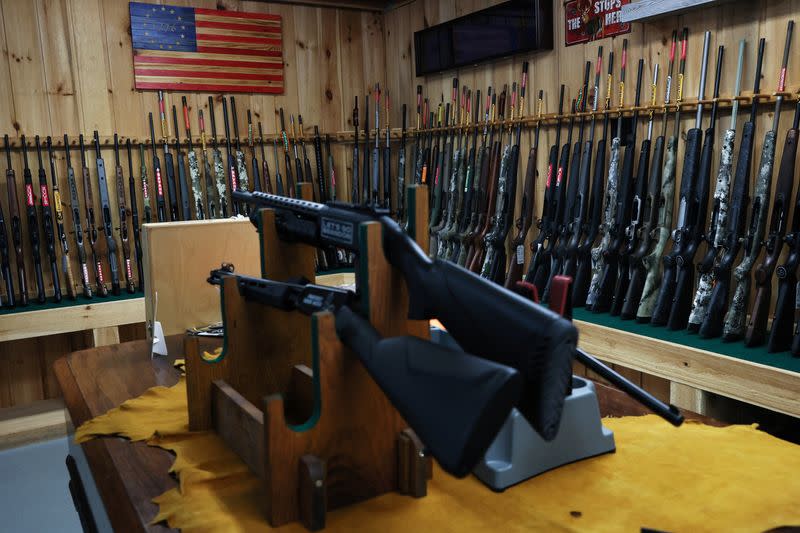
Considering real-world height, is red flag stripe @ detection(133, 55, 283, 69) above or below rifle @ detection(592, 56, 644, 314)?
above

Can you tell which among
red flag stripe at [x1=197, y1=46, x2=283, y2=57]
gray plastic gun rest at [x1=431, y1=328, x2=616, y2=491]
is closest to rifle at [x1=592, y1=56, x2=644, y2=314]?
gray plastic gun rest at [x1=431, y1=328, x2=616, y2=491]

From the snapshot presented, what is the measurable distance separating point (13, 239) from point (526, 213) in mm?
2975

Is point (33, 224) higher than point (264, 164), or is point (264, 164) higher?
point (264, 164)

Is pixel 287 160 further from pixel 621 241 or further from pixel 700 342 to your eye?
pixel 700 342

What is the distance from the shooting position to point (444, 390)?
2.42ft

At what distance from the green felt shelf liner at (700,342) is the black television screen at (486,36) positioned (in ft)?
5.23

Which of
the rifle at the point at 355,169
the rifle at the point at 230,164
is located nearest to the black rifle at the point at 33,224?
the rifle at the point at 230,164

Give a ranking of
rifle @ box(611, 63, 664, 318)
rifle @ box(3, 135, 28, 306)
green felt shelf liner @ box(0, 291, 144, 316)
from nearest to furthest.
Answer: rifle @ box(611, 63, 664, 318), green felt shelf liner @ box(0, 291, 144, 316), rifle @ box(3, 135, 28, 306)

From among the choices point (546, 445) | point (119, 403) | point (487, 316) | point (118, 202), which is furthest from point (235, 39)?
point (487, 316)

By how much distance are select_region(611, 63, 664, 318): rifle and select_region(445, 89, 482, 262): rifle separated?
1108 millimetres

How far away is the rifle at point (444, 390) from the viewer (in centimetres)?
69

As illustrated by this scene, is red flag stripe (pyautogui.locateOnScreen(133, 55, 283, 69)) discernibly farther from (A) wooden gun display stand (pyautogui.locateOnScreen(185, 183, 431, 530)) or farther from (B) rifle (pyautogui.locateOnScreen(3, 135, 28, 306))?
(A) wooden gun display stand (pyautogui.locateOnScreen(185, 183, 431, 530))

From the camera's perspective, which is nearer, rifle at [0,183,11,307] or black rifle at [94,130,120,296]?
rifle at [0,183,11,307]

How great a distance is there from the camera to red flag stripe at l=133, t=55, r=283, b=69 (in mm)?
4434
